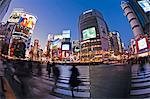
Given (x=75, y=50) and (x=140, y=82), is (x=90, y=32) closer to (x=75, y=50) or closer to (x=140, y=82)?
(x=75, y=50)

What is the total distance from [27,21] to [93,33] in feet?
1.30

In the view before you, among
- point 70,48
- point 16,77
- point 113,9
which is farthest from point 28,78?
point 113,9

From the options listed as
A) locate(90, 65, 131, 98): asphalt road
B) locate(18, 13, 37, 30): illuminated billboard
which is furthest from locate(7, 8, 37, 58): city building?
locate(90, 65, 131, 98): asphalt road

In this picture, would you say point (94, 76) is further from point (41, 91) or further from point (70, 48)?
point (41, 91)

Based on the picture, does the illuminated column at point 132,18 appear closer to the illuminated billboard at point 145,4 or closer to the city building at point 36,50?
the illuminated billboard at point 145,4

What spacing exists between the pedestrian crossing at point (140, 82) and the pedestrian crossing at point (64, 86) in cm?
22

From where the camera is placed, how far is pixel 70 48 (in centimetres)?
140

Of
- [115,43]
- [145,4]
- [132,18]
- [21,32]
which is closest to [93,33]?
[115,43]

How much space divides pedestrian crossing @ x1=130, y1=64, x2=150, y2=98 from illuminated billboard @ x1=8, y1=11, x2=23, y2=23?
27.3 inches

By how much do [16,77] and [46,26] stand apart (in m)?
0.32

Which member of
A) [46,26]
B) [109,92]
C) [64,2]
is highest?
[64,2]

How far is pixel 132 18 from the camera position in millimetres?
1409

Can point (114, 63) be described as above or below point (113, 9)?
below

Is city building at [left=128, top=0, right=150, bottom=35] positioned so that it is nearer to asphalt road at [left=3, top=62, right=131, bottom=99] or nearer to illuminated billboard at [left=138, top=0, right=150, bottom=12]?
illuminated billboard at [left=138, top=0, right=150, bottom=12]
